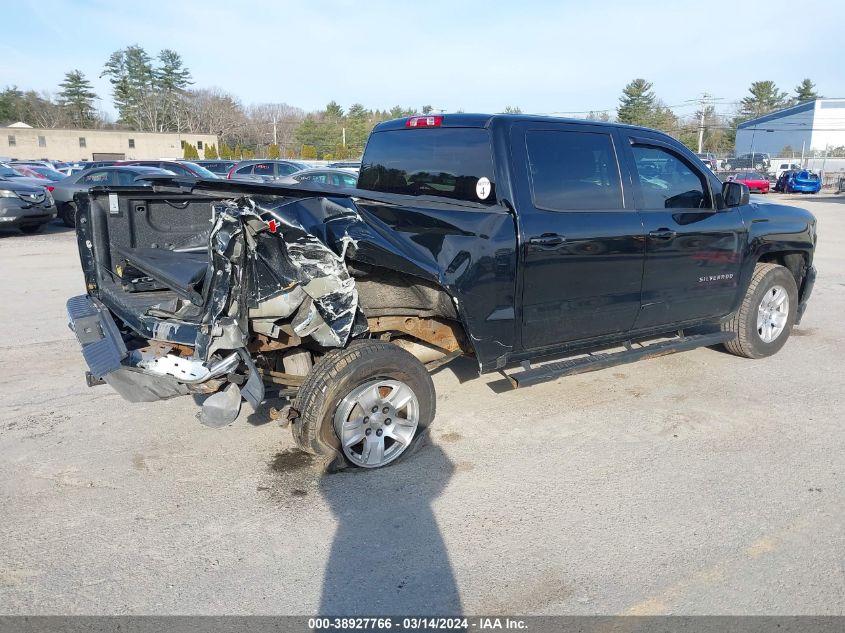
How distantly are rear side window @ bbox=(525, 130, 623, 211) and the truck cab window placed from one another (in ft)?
0.99

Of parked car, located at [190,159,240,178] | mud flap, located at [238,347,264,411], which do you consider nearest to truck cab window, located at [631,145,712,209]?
mud flap, located at [238,347,264,411]

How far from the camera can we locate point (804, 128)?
70.1 meters

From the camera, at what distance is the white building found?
68.1 meters

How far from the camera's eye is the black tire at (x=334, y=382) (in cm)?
361

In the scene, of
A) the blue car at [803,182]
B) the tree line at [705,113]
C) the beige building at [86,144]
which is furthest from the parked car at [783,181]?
the beige building at [86,144]

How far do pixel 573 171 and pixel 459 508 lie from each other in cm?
236

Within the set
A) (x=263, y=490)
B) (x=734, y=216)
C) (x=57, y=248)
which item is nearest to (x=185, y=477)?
(x=263, y=490)

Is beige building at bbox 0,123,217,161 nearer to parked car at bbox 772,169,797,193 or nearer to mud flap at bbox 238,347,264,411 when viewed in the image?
parked car at bbox 772,169,797,193

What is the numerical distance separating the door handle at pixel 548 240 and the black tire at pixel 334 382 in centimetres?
109

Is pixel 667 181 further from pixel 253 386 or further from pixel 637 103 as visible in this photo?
pixel 637 103

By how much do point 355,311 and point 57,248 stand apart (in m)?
12.1

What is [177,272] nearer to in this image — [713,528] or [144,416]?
[144,416]

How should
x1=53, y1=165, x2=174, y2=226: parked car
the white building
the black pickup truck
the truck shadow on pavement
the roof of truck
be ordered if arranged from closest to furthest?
the truck shadow on pavement → the black pickup truck → the roof of truck → x1=53, y1=165, x2=174, y2=226: parked car → the white building

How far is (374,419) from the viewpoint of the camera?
12.7 ft
